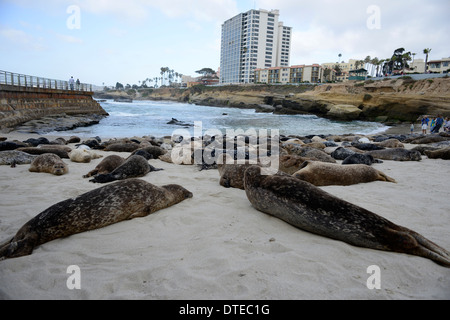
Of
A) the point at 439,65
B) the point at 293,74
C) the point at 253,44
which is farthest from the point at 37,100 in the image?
the point at 253,44

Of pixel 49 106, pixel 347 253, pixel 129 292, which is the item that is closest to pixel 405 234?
pixel 347 253

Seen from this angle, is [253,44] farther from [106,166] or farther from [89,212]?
[89,212]

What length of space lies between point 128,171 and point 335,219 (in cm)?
479

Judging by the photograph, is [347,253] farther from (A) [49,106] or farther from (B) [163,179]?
(A) [49,106]

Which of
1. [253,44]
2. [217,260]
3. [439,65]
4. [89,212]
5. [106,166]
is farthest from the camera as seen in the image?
[253,44]

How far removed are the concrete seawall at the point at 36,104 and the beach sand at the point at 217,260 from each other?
57.2 feet

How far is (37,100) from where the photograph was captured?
913 inches

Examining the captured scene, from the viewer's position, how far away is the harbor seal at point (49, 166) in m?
6.52

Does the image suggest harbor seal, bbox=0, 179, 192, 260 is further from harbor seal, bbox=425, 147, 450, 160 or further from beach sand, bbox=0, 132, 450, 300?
harbor seal, bbox=425, 147, 450, 160

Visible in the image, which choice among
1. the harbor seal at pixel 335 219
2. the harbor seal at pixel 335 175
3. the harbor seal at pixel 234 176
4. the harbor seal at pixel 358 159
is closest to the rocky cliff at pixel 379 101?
the harbor seal at pixel 358 159

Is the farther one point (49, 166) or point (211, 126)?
point (211, 126)

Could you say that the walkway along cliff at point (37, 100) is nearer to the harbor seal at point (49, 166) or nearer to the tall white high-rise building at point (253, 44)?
the harbor seal at point (49, 166)

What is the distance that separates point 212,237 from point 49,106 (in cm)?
2763

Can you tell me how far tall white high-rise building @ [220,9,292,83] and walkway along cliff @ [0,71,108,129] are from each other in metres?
111
